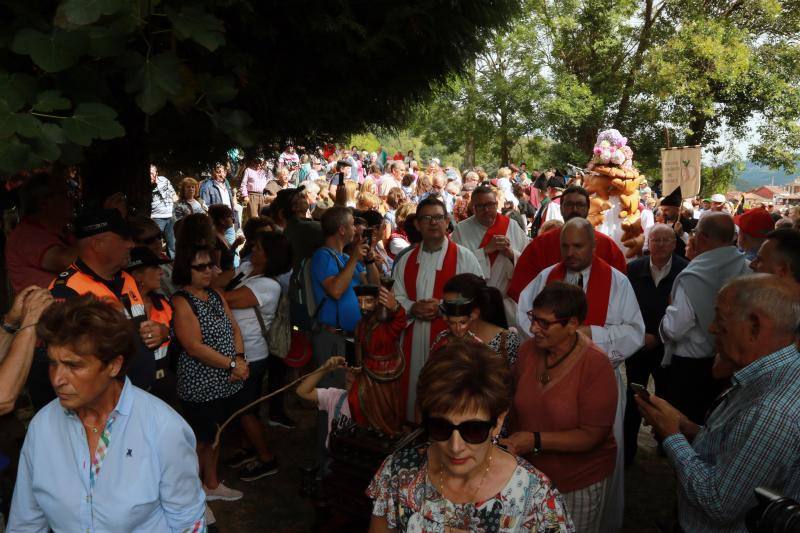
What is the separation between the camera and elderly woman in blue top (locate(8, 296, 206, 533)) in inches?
96.0

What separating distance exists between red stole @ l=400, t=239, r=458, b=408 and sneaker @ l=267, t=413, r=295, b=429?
1.92 metres

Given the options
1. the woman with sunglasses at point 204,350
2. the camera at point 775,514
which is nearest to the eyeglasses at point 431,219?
the woman with sunglasses at point 204,350

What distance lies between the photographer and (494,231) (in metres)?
6.27

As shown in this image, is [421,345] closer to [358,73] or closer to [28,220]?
[358,73]

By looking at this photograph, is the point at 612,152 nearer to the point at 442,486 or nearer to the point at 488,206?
the point at 488,206

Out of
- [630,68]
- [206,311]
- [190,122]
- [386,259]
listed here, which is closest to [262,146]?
[190,122]

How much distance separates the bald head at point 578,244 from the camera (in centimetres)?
448

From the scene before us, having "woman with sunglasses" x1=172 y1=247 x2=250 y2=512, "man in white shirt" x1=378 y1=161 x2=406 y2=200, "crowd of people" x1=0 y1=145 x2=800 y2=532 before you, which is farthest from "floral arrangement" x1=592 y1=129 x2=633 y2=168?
"man in white shirt" x1=378 y1=161 x2=406 y2=200

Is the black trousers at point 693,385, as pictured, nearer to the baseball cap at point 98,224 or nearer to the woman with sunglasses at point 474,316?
the woman with sunglasses at point 474,316

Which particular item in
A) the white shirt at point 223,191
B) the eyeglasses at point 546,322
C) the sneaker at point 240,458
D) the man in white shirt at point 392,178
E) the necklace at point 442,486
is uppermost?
the white shirt at point 223,191

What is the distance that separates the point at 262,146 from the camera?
5.05 m

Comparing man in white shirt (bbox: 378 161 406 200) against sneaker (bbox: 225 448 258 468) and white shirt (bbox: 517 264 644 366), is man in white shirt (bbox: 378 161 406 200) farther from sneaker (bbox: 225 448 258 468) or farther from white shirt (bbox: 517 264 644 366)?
white shirt (bbox: 517 264 644 366)

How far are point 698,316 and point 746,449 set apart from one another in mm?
2758

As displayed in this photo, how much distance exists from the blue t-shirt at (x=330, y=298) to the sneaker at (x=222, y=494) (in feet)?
4.78
